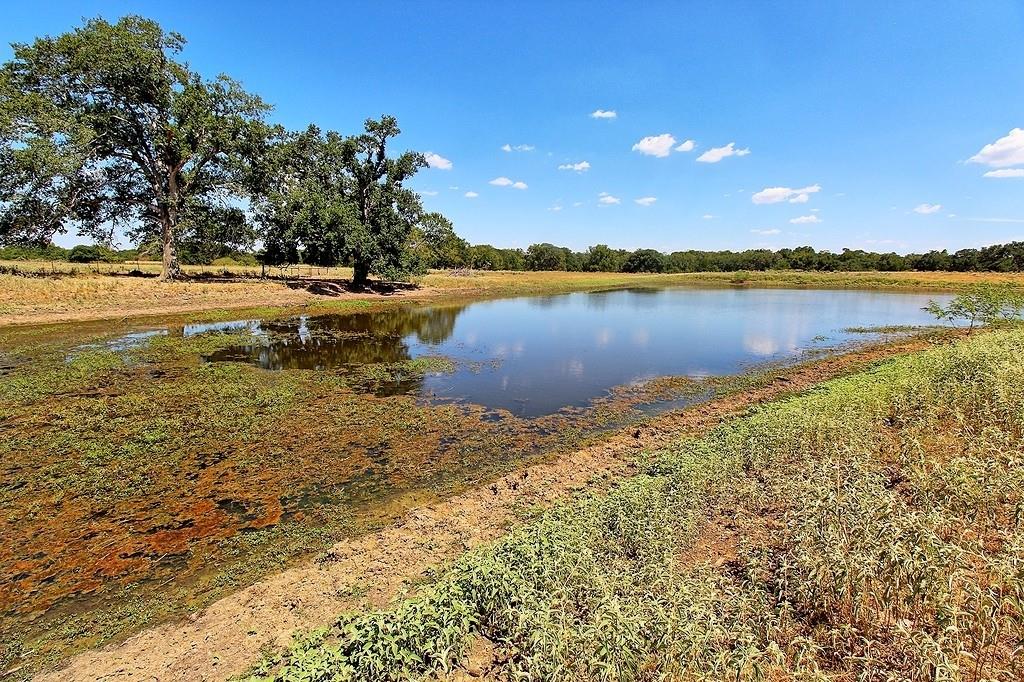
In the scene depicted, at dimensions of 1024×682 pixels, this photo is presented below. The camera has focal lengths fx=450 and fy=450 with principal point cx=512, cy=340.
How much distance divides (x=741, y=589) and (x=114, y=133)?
42.4 meters

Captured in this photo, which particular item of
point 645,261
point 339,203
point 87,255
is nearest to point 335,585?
point 339,203

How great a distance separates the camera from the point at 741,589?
4.04 m

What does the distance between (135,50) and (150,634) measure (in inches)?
1526

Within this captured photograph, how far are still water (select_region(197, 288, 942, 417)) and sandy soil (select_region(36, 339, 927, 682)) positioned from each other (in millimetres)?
4062

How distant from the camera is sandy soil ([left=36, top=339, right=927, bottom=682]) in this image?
3785mm

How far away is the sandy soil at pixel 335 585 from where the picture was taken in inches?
149

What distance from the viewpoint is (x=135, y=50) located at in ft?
94.8

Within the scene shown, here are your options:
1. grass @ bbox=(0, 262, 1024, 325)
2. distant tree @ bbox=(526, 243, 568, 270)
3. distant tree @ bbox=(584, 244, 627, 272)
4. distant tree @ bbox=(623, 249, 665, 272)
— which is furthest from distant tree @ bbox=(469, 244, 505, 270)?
grass @ bbox=(0, 262, 1024, 325)

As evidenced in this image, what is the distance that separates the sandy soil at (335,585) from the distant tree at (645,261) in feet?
400

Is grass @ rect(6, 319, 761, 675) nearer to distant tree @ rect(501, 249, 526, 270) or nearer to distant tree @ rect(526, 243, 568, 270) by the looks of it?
distant tree @ rect(501, 249, 526, 270)

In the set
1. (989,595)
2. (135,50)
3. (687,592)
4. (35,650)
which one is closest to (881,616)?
(989,595)

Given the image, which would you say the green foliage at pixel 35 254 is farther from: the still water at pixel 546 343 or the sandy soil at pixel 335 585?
the sandy soil at pixel 335 585

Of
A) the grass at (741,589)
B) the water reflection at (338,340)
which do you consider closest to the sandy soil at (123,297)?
the water reflection at (338,340)

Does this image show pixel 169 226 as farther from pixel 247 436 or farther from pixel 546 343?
pixel 247 436
